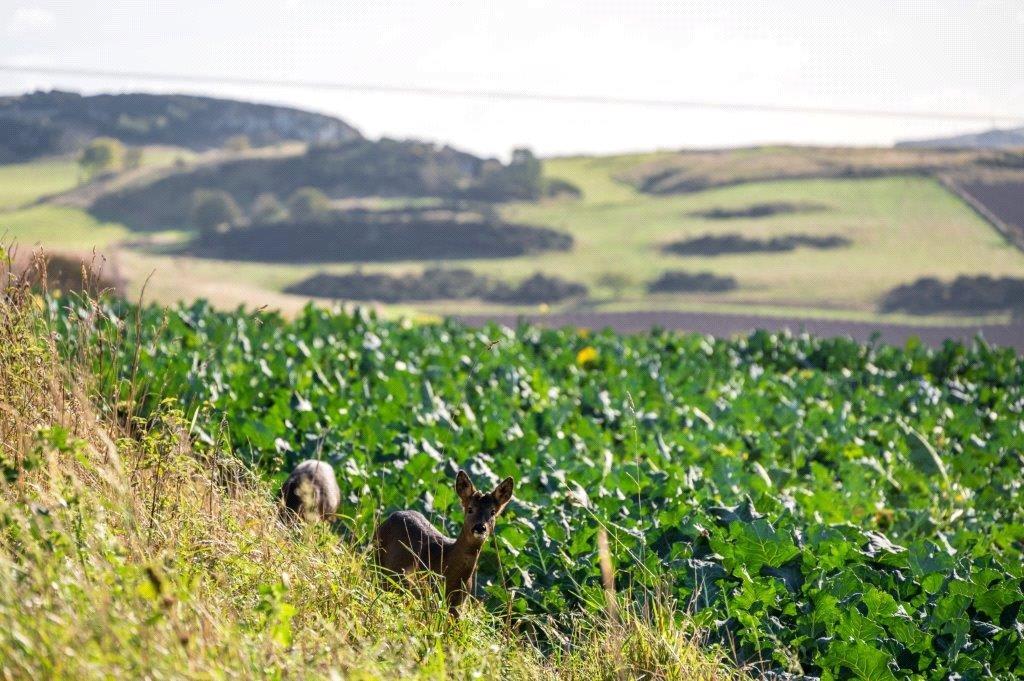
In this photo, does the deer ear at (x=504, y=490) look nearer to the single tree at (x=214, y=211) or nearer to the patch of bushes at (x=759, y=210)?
the patch of bushes at (x=759, y=210)

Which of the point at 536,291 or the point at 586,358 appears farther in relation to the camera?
the point at 536,291

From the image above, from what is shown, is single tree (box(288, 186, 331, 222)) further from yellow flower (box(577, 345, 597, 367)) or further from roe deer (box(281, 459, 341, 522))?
roe deer (box(281, 459, 341, 522))

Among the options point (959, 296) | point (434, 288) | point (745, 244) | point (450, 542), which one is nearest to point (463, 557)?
point (450, 542)

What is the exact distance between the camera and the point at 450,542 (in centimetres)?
542

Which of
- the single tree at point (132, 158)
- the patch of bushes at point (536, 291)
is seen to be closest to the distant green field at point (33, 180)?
the single tree at point (132, 158)

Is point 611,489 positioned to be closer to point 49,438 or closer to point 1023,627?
point 1023,627

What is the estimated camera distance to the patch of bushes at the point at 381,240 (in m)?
68.4

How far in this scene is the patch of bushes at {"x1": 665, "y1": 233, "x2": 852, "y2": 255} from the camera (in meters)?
62.6

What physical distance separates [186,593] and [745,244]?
6316 centimetres

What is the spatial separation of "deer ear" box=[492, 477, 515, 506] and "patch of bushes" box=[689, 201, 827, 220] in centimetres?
6784

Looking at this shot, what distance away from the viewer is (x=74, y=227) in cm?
7650

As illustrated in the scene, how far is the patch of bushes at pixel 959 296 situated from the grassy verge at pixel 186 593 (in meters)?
49.0

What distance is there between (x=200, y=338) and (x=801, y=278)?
46864mm

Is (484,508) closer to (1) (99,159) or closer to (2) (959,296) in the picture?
(2) (959,296)
